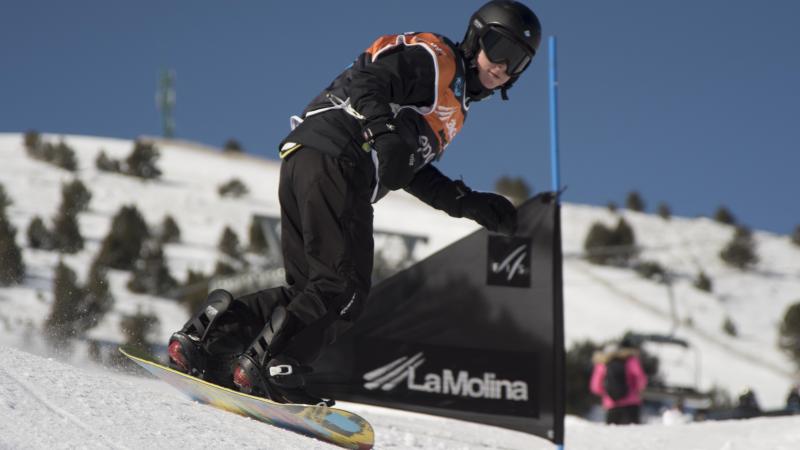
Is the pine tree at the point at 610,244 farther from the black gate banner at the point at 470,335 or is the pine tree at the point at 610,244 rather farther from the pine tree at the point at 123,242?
the black gate banner at the point at 470,335

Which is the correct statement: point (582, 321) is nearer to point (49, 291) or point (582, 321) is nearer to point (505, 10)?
point (49, 291)

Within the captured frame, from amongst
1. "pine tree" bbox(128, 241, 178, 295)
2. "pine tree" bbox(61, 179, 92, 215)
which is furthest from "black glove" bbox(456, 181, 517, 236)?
"pine tree" bbox(61, 179, 92, 215)

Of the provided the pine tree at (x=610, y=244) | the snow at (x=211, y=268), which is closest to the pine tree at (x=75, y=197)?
the snow at (x=211, y=268)

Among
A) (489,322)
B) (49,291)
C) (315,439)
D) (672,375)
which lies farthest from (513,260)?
(672,375)

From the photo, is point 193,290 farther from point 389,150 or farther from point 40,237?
point 389,150

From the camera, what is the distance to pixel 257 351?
12.2ft

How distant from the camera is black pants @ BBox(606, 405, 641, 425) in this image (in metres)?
8.65

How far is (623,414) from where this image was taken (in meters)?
8.65

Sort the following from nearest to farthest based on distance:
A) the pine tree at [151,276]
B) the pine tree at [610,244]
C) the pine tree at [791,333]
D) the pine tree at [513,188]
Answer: the pine tree at [151,276] < the pine tree at [791,333] < the pine tree at [610,244] < the pine tree at [513,188]

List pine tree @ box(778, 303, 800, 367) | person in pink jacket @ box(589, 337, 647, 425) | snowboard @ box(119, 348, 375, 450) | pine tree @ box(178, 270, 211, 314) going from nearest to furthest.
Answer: snowboard @ box(119, 348, 375, 450), person in pink jacket @ box(589, 337, 647, 425), pine tree @ box(178, 270, 211, 314), pine tree @ box(778, 303, 800, 367)

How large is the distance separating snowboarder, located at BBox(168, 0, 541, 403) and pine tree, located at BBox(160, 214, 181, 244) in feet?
76.9

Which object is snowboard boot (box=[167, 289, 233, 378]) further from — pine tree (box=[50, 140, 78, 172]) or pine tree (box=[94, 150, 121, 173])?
pine tree (box=[94, 150, 121, 173])

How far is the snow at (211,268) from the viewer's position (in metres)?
3.17

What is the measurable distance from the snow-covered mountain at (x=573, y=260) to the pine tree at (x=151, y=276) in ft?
1.15
